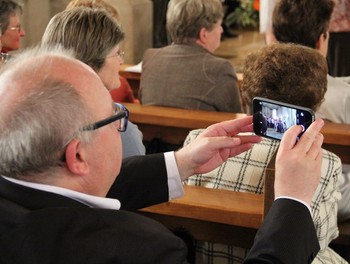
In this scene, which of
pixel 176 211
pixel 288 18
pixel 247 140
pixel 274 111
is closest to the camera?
pixel 274 111

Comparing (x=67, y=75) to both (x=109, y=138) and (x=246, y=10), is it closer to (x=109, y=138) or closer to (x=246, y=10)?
(x=109, y=138)

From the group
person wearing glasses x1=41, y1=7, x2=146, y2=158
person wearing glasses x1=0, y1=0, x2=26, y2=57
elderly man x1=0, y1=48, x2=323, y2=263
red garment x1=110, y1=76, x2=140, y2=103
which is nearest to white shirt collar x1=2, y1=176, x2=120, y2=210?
elderly man x1=0, y1=48, x2=323, y2=263

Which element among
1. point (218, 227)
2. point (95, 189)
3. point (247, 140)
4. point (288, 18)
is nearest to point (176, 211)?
point (218, 227)

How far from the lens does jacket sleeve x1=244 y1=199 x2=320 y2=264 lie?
1.23 metres

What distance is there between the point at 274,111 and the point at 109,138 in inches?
18.7

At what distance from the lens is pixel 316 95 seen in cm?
193

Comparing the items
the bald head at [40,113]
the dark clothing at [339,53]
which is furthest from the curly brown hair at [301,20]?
the bald head at [40,113]

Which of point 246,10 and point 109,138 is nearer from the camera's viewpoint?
point 109,138

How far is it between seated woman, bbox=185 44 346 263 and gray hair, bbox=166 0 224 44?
1365 millimetres

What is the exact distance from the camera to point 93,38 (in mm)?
2314

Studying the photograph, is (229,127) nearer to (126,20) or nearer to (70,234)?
(70,234)

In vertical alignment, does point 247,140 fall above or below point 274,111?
below

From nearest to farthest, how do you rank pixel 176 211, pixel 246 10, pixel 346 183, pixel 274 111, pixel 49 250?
pixel 49 250
pixel 274 111
pixel 176 211
pixel 346 183
pixel 246 10

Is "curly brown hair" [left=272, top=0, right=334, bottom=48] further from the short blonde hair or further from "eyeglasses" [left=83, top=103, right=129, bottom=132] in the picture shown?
"eyeglasses" [left=83, top=103, right=129, bottom=132]
